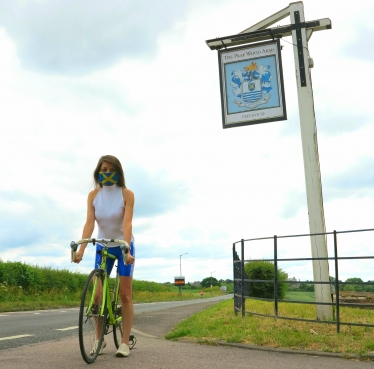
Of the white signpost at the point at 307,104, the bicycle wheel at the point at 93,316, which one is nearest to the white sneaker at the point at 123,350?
the bicycle wheel at the point at 93,316

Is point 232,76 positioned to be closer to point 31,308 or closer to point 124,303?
point 124,303

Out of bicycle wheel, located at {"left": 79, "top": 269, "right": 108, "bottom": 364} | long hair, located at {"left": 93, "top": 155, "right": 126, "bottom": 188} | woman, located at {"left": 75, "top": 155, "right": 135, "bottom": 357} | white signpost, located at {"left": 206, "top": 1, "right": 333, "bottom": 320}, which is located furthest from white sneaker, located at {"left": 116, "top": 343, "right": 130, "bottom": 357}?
white signpost, located at {"left": 206, "top": 1, "right": 333, "bottom": 320}

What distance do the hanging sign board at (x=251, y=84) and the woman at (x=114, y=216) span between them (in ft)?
19.4

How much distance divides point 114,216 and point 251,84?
21.0 ft

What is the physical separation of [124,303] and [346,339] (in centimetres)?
310

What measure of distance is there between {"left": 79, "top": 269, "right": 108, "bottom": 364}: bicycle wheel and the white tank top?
1.49 ft

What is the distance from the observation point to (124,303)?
238 inches

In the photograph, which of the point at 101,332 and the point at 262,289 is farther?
the point at 262,289

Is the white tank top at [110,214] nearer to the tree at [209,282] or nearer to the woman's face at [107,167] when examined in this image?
the woman's face at [107,167]

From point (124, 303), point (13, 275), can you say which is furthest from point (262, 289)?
point (13, 275)

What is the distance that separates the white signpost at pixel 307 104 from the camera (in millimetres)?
9883

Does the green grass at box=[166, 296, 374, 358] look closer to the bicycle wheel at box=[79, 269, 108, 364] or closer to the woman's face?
the bicycle wheel at box=[79, 269, 108, 364]

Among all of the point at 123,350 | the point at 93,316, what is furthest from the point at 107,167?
the point at 123,350

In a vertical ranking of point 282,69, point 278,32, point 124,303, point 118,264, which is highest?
point 278,32
